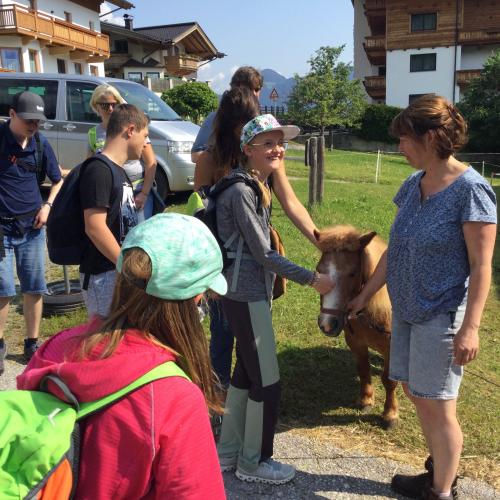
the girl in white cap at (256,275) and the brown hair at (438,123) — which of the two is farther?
the girl in white cap at (256,275)

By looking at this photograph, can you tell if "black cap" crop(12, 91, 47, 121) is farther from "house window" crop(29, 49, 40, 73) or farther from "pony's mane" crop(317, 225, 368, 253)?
"house window" crop(29, 49, 40, 73)

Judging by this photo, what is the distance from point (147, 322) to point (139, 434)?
0.28m

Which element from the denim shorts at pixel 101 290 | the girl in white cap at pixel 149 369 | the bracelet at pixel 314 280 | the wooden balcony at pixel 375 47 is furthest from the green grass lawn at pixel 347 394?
the wooden balcony at pixel 375 47

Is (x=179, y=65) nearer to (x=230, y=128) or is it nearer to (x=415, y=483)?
(x=230, y=128)

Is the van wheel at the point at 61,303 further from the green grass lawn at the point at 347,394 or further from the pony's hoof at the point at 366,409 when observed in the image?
the pony's hoof at the point at 366,409

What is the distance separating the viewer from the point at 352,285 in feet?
9.85

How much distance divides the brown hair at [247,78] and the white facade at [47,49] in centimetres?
2811

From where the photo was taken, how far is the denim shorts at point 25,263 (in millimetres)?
3889

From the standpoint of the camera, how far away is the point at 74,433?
3.74 ft

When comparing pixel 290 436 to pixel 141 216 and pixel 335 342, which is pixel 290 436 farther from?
pixel 141 216

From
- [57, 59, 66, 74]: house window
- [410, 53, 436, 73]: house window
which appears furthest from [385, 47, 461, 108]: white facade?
[57, 59, 66, 74]: house window

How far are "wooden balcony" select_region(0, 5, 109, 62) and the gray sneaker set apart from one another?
28.3 m

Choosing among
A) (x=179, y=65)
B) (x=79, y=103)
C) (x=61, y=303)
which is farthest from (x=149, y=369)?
(x=179, y=65)

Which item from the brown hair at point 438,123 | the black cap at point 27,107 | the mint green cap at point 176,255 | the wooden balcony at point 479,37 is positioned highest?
the wooden balcony at point 479,37
